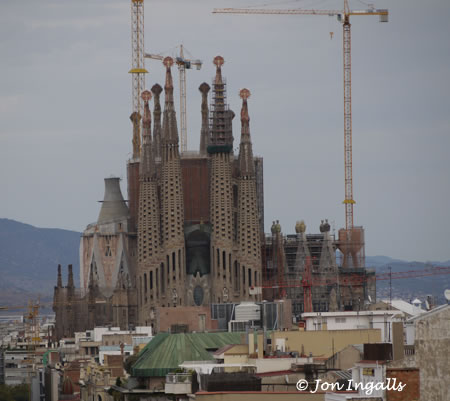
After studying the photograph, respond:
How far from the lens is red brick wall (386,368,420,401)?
127 ft

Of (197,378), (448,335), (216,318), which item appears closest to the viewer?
(448,335)

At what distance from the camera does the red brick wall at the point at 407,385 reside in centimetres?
3878

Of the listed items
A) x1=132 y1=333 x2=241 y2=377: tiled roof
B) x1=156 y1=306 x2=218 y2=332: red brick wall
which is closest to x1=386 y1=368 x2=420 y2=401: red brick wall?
x1=132 y1=333 x2=241 y2=377: tiled roof

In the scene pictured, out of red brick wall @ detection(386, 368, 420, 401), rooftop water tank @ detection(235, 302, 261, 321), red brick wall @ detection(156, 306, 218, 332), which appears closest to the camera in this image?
red brick wall @ detection(386, 368, 420, 401)

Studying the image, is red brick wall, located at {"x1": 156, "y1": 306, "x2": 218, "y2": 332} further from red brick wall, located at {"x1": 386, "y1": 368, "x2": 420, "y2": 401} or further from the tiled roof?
red brick wall, located at {"x1": 386, "y1": 368, "x2": 420, "y2": 401}

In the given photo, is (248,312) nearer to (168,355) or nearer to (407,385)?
→ (168,355)

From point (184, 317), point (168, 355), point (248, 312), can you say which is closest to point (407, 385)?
point (168, 355)

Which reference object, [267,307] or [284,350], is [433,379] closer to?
[284,350]

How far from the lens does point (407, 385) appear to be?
129 feet

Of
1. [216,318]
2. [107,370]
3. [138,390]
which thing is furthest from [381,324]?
[216,318]

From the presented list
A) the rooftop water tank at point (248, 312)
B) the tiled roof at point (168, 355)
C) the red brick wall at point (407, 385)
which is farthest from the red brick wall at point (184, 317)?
the red brick wall at point (407, 385)

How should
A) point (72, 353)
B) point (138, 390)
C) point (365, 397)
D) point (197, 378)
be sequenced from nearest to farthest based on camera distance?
point (365, 397), point (197, 378), point (138, 390), point (72, 353)

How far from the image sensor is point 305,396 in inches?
2079

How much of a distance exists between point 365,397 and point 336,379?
53.0 feet
